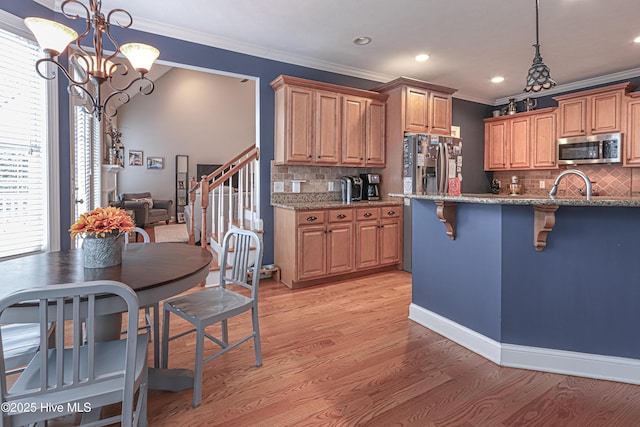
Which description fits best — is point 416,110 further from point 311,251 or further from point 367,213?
point 311,251

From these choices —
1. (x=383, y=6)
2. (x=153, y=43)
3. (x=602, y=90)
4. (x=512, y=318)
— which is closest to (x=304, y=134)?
(x=383, y=6)

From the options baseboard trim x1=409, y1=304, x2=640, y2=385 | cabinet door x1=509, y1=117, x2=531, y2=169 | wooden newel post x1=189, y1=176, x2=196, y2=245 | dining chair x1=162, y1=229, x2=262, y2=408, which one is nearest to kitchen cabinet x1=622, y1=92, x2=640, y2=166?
cabinet door x1=509, y1=117, x2=531, y2=169

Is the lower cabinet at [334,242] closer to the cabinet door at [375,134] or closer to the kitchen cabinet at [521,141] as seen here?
the cabinet door at [375,134]

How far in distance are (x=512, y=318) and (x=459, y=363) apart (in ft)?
1.49

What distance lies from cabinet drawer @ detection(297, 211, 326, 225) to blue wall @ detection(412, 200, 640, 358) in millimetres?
1701

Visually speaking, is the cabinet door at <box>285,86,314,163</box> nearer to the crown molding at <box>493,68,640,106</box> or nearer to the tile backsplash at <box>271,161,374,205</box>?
the tile backsplash at <box>271,161,374,205</box>

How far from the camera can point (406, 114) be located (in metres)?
4.46

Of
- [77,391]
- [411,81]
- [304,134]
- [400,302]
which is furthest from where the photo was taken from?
[411,81]

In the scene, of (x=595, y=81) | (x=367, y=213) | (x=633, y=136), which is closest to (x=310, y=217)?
(x=367, y=213)

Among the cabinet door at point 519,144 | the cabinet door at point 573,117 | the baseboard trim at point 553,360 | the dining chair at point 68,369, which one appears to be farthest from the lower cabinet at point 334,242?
the cabinet door at point 573,117

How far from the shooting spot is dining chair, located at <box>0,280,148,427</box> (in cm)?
103

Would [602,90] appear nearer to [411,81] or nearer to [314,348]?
[411,81]

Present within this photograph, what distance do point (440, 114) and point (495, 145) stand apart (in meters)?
1.89

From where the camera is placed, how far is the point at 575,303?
207 cm
